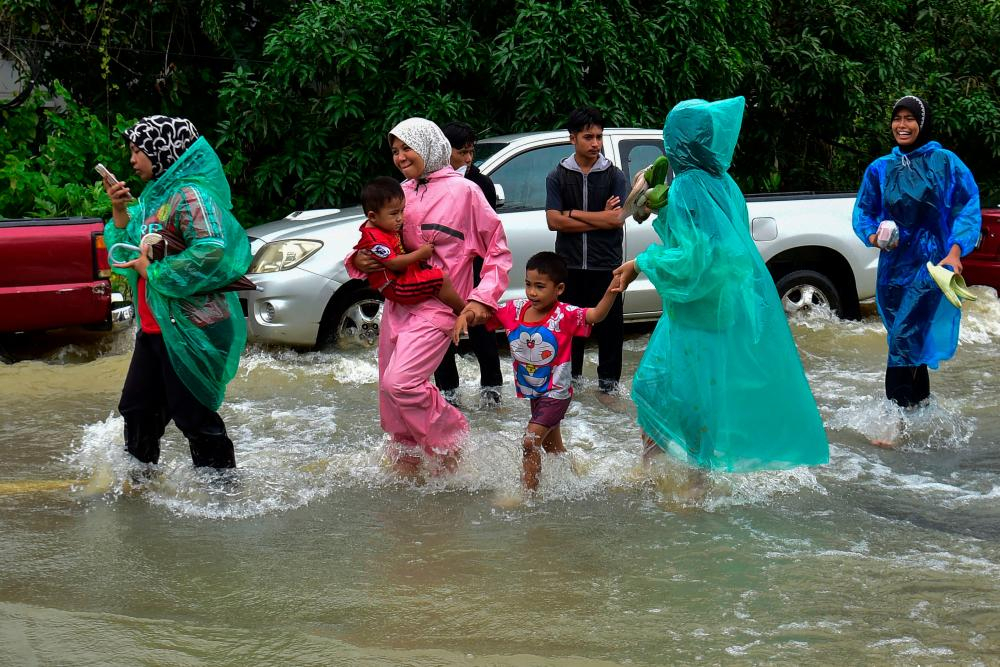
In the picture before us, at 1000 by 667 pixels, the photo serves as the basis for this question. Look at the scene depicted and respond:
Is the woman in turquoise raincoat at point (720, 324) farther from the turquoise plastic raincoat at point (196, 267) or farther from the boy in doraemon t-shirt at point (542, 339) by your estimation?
the turquoise plastic raincoat at point (196, 267)

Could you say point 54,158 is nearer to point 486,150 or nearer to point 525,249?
point 486,150

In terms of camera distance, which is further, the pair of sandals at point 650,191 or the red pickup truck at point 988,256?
the red pickup truck at point 988,256

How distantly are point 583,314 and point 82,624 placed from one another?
8.29 ft

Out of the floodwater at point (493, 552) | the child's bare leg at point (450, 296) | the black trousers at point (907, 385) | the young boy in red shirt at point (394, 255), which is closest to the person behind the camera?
the floodwater at point (493, 552)

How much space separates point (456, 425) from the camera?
554 centimetres

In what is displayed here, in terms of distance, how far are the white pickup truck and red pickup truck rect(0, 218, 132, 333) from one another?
3.46 ft

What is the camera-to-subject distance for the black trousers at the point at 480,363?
7.39 meters

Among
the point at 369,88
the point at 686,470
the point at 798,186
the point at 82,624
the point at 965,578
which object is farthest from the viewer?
the point at 798,186

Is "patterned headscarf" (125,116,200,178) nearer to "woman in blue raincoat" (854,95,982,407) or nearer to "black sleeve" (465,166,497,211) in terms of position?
"black sleeve" (465,166,497,211)

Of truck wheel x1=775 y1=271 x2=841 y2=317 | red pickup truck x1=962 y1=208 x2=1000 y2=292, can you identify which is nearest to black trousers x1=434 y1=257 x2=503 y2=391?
truck wheel x1=775 y1=271 x2=841 y2=317

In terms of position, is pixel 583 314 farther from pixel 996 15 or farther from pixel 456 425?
pixel 996 15

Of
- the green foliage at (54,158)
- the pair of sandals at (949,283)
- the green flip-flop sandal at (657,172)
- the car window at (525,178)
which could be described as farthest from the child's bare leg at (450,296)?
the green foliage at (54,158)

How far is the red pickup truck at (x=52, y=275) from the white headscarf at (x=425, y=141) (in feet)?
11.5

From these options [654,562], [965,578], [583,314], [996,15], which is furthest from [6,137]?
[996,15]
